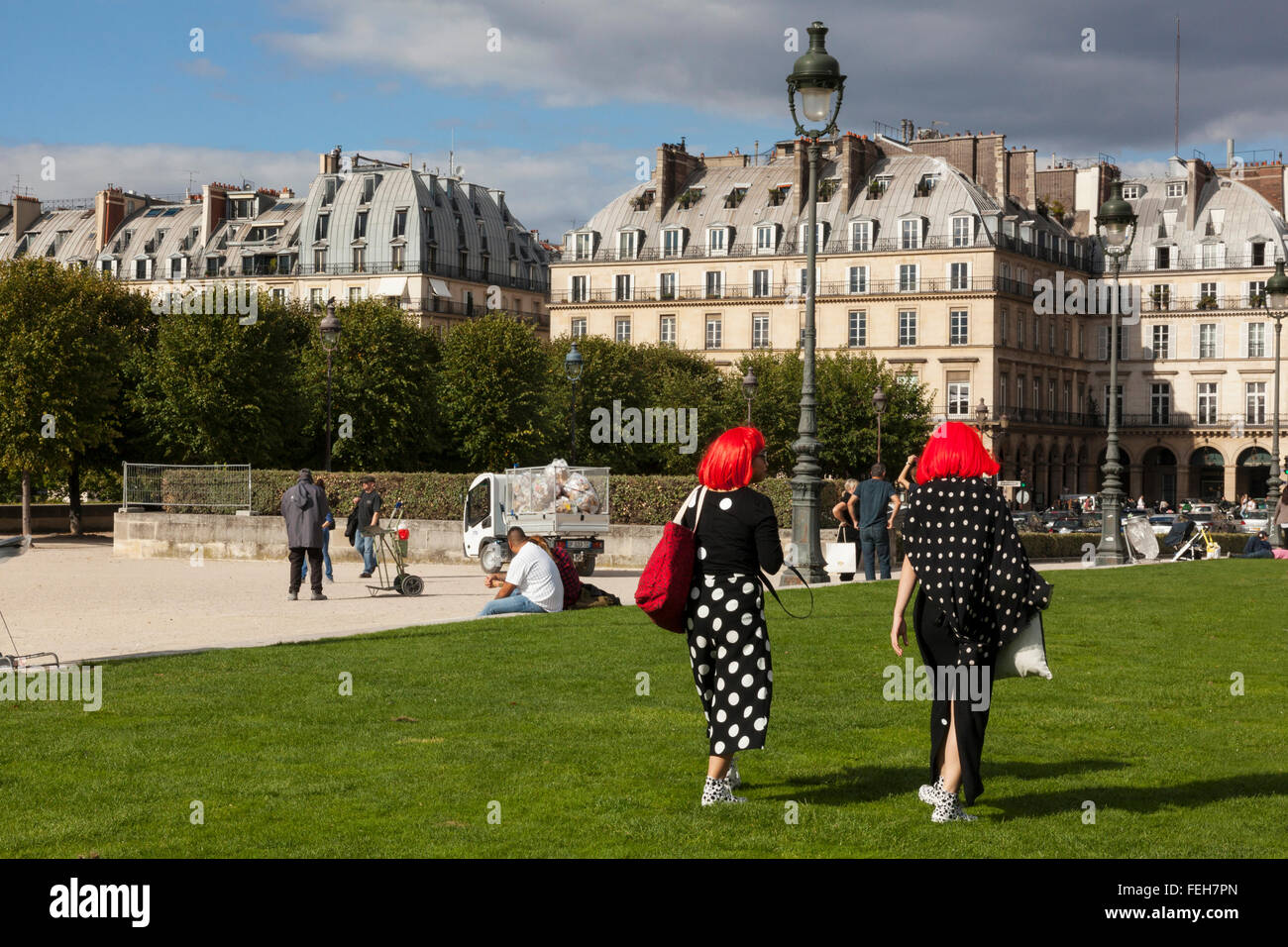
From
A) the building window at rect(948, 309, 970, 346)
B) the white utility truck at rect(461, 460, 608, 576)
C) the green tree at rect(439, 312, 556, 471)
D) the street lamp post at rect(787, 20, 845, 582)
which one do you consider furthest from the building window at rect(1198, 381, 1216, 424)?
the street lamp post at rect(787, 20, 845, 582)

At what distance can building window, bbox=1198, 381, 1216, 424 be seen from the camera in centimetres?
10219

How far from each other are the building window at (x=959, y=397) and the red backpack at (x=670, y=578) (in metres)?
84.5

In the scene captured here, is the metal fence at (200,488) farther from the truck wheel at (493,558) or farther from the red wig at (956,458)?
the red wig at (956,458)

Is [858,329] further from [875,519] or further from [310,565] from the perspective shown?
[310,565]

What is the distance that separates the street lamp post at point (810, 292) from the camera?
21.6 meters

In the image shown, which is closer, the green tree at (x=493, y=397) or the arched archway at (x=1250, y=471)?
the green tree at (x=493, y=397)

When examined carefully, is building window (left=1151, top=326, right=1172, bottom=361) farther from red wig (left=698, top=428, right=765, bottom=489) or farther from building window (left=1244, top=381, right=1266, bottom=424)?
red wig (left=698, top=428, right=765, bottom=489)

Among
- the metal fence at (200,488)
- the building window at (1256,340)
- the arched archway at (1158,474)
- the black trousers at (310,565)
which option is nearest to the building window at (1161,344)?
the building window at (1256,340)

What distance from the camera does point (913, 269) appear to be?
92.4 m

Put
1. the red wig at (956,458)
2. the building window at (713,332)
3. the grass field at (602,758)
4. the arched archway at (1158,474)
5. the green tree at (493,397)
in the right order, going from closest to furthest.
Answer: the grass field at (602,758) → the red wig at (956,458) → the green tree at (493,397) → the building window at (713,332) → the arched archway at (1158,474)

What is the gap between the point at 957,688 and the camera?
823 centimetres
